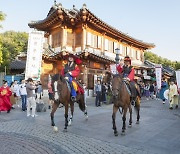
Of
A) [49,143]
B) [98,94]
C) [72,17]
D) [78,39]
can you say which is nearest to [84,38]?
[78,39]

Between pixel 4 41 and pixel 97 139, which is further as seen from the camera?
pixel 4 41

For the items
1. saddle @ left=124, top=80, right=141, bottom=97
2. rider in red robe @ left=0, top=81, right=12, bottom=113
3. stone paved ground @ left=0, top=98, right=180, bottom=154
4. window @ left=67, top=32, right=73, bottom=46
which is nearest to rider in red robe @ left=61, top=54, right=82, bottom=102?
stone paved ground @ left=0, top=98, right=180, bottom=154

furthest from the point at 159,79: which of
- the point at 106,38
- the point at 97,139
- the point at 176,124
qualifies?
the point at 97,139

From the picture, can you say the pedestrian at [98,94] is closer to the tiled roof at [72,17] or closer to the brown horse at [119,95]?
the brown horse at [119,95]

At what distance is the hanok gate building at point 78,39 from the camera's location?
2147cm

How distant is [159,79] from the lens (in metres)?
21.5

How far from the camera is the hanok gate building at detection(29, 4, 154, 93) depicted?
2147cm

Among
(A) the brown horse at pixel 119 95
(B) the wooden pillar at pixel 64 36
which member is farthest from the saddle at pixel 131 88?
(B) the wooden pillar at pixel 64 36

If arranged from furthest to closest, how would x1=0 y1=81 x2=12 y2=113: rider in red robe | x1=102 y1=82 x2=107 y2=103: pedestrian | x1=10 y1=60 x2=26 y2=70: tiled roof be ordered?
1. x1=10 y1=60 x2=26 y2=70: tiled roof
2. x1=102 y1=82 x2=107 y2=103: pedestrian
3. x1=0 y1=81 x2=12 y2=113: rider in red robe

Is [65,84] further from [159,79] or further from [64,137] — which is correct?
→ [159,79]

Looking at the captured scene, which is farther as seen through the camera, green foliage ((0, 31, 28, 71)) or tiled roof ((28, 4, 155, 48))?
green foliage ((0, 31, 28, 71))

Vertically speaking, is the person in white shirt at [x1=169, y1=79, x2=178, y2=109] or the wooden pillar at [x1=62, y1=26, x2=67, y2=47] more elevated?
the wooden pillar at [x1=62, y1=26, x2=67, y2=47]

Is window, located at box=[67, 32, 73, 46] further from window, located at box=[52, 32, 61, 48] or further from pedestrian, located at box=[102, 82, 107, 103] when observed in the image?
pedestrian, located at box=[102, 82, 107, 103]

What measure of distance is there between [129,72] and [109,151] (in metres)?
3.72
